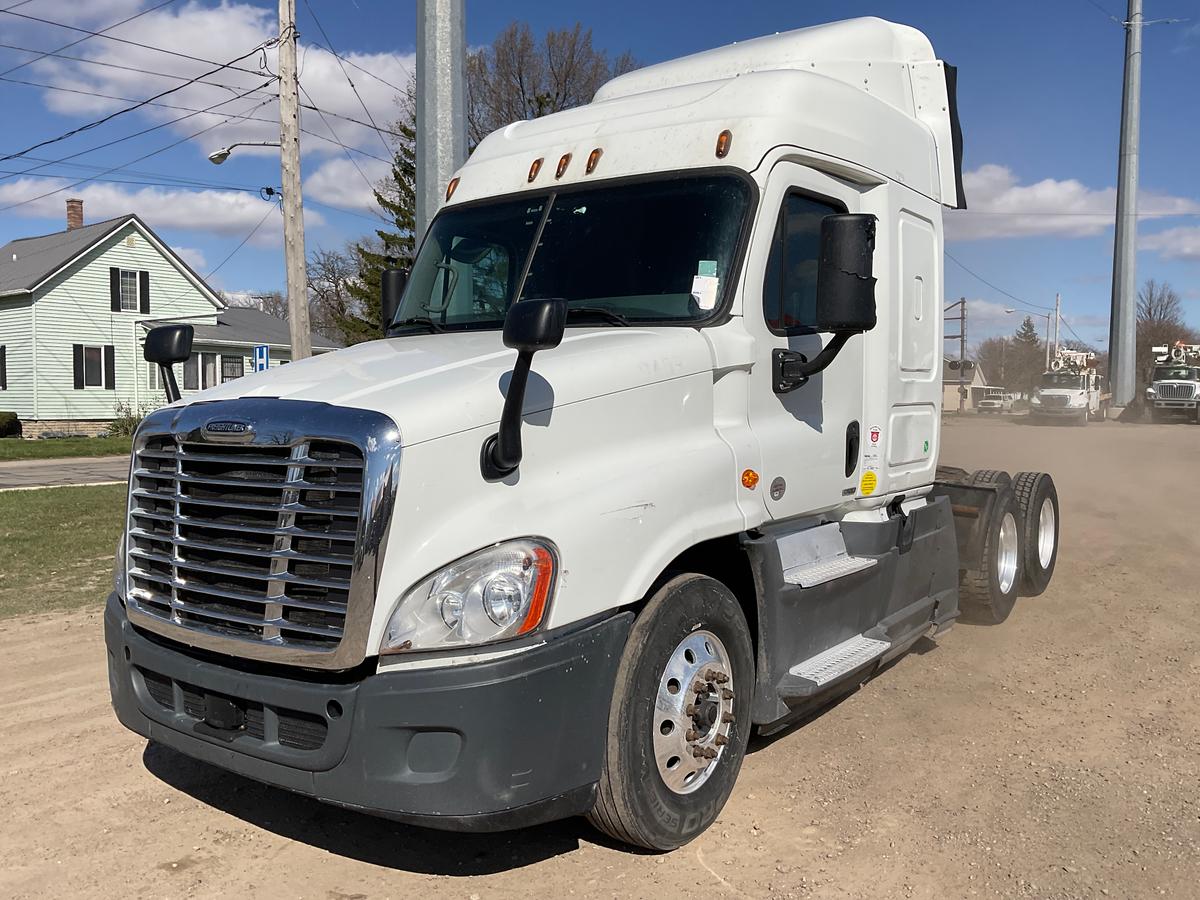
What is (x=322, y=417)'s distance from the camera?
315 centimetres

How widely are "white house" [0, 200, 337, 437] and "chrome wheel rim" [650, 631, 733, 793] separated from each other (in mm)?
31275

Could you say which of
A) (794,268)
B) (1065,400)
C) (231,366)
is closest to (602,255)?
(794,268)

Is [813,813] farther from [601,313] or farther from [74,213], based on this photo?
[74,213]

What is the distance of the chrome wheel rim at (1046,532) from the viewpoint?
25.4ft

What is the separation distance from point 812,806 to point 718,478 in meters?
1.45

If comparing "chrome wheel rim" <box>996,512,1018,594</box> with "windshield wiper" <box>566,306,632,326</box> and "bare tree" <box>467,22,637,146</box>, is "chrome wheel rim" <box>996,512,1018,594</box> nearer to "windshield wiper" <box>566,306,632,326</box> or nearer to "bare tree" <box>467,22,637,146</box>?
"windshield wiper" <box>566,306,632,326</box>

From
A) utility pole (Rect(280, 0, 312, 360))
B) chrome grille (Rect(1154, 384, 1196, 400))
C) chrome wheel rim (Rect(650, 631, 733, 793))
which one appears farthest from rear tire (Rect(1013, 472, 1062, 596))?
chrome grille (Rect(1154, 384, 1196, 400))

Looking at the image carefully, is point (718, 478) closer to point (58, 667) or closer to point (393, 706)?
point (393, 706)

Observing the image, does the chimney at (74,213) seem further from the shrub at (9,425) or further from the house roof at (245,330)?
the shrub at (9,425)

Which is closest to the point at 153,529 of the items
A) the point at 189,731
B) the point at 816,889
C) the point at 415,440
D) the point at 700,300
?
the point at 189,731

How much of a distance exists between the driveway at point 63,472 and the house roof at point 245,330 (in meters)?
11.6

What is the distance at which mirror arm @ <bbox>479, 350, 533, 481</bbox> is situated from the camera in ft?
10.3

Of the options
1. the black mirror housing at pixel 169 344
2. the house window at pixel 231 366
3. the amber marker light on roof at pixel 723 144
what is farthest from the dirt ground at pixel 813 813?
the house window at pixel 231 366

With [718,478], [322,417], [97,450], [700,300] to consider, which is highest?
[700,300]
